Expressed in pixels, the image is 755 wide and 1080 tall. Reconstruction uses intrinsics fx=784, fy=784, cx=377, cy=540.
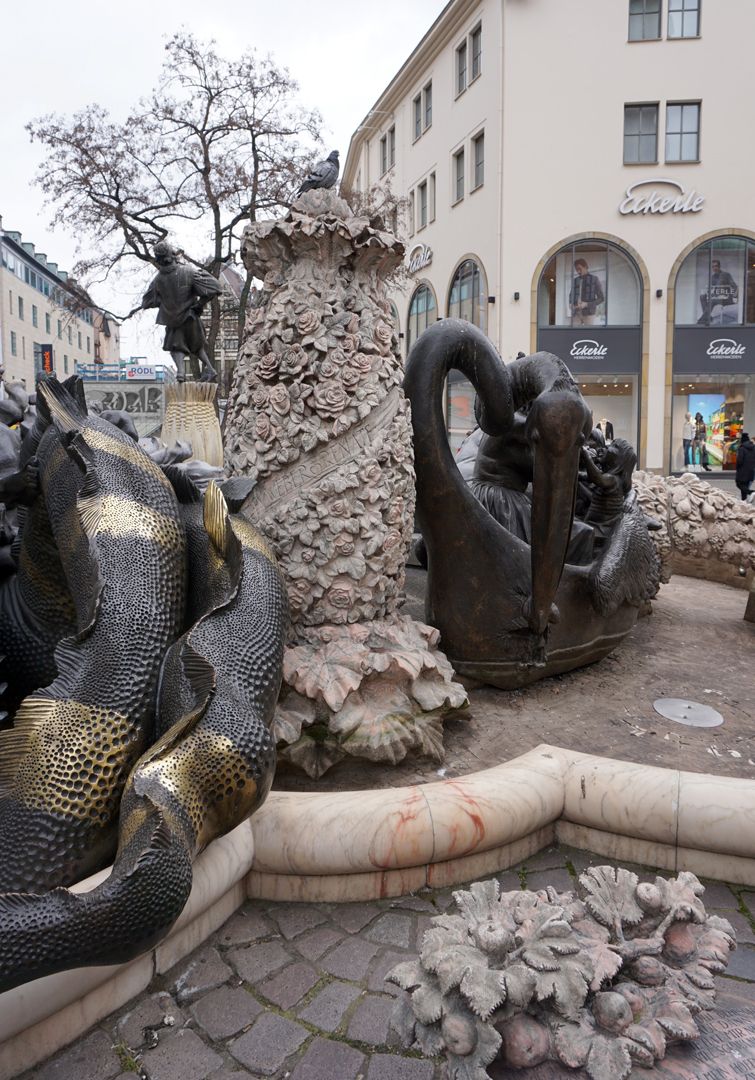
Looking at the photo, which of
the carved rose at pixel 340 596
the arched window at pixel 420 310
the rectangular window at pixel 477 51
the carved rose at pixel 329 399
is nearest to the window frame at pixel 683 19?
the rectangular window at pixel 477 51

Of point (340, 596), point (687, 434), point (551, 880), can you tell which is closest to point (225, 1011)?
point (551, 880)

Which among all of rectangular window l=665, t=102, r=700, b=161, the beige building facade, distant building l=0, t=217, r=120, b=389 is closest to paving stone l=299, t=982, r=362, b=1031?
the beige building facade

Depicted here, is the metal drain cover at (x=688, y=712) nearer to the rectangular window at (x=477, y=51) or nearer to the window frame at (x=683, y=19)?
the window frame at (x=683, y=19)

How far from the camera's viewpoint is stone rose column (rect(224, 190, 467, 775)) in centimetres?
263

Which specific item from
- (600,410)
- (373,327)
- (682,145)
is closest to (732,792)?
(373,327)

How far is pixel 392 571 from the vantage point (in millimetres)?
2797

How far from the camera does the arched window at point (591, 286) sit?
2169 centimetres

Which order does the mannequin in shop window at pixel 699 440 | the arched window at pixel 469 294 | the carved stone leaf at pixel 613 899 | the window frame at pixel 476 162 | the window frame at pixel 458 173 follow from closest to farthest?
the carved stone leaf at pixel 613 899
the mannequin in shop window at pixel 699 440
the arched window at pixel 469 294
the window frame at pixel 476 162
the window frame at pixel 458 173

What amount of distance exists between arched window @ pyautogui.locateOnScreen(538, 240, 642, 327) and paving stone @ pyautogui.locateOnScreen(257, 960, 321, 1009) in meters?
21.8

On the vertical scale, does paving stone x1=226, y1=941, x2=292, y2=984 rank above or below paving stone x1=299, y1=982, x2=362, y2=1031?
above

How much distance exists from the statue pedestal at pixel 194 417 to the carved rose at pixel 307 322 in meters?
9.26

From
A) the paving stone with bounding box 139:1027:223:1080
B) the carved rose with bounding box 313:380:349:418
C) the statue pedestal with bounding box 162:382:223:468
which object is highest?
the statue pedestal with bounding box 162:382:223:468

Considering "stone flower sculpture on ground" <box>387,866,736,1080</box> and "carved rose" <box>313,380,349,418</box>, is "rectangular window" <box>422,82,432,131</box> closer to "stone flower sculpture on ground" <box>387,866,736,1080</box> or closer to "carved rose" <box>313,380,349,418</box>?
"carved rose" <box>313,380,349,418</box>

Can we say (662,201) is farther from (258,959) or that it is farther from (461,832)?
(258,959)
